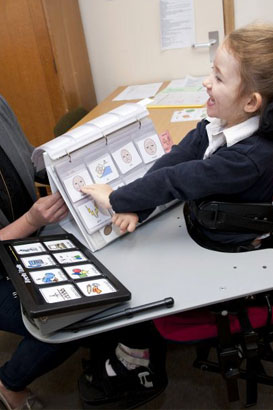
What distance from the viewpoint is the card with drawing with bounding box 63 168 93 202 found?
3.26ft

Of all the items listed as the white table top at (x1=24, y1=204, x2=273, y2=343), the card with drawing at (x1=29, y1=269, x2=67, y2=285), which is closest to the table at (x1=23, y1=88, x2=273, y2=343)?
the white table top at (x1=24, y1=204, x2=273, y2=343)

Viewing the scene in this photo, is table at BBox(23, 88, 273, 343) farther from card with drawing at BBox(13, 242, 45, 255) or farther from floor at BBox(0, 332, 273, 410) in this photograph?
floor at BBox(0, 332, 273, 410)

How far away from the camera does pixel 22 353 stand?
3.91 ft

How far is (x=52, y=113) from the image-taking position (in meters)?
2.37

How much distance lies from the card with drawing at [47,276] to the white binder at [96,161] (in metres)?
0.16

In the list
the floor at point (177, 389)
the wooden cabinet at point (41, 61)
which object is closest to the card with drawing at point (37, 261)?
the floor at point (177, 389)

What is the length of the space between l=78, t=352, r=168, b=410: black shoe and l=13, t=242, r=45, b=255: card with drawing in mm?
503

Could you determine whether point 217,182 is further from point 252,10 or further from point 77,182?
point 252,10

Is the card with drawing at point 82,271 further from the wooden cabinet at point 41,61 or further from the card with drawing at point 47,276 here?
the wooden cabinet at point 41,61

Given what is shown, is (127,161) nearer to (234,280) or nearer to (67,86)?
(234,280)

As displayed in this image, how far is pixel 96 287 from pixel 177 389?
2.73ft

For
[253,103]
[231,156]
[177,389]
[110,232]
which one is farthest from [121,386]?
[253,103]

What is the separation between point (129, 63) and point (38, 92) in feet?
2.21

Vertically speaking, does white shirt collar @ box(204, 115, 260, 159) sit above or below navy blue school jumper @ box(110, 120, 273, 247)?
above
